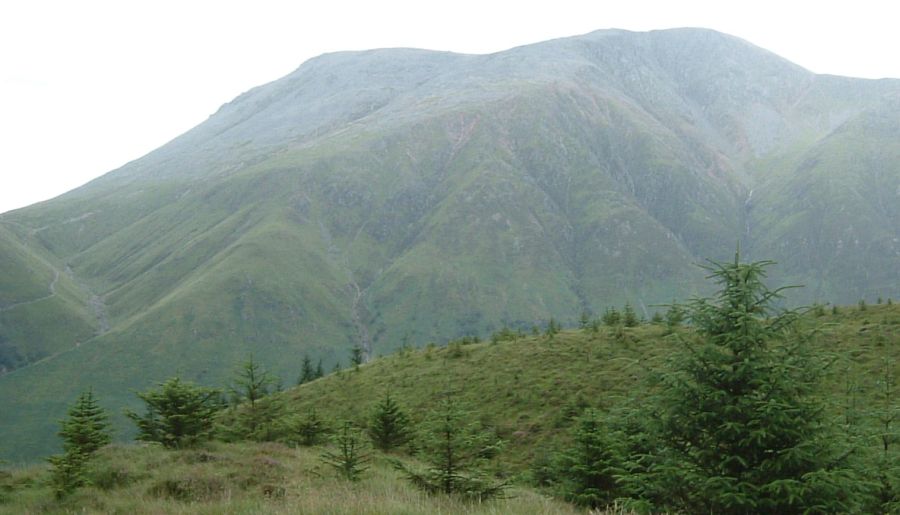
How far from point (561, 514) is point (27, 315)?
792ft

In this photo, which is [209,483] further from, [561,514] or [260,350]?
[260,350]

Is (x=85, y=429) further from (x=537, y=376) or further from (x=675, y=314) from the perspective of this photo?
(x=537, y=376)

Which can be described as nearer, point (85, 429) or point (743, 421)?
point (743, 421)

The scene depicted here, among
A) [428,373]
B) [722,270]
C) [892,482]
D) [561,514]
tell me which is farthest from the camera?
[428,373]

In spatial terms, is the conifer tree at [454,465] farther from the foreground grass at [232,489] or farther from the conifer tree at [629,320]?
the conifer tree at [629,320]

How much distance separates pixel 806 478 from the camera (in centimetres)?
855

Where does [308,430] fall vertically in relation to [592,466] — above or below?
below

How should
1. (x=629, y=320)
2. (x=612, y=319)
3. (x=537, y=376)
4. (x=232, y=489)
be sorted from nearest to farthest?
(x=232, y=489) < (x=537, y=376) < (x=629, y=320) < (x=612, y=319)

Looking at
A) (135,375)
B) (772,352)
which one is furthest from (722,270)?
(135,375)

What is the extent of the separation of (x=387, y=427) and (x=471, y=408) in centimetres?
883

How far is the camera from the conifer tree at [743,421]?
28.3ft

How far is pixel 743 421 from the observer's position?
9.11 meters

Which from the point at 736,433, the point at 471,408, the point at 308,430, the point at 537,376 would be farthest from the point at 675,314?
the point at 537,376

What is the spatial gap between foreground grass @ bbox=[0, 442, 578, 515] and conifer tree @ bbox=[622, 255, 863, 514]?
7.88 ft
